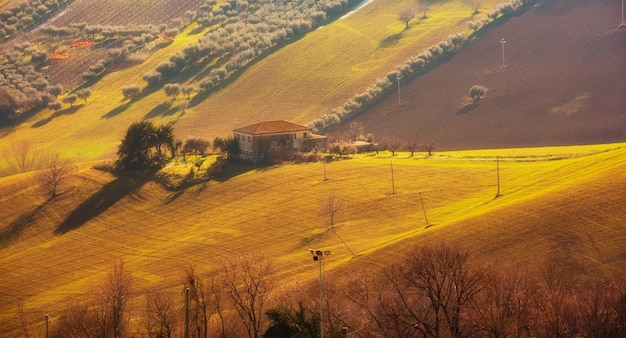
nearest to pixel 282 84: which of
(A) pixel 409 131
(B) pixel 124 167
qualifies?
(A) pixel 409 131

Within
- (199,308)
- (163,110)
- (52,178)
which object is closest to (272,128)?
(52,178)

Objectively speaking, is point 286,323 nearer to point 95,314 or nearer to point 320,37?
point 95,314

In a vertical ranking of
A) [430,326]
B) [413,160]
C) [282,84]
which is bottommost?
[430,326]

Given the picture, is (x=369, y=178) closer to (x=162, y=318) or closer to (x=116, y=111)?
(x=162, y=318)

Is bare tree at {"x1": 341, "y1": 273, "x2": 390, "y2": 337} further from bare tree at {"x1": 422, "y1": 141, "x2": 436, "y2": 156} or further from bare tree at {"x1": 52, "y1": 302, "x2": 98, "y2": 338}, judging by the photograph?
bare tree at {"x1": 422, "y1": 141, "x2": 436, "y2": 156}

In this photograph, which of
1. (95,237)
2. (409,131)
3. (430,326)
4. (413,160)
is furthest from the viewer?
(409,131)

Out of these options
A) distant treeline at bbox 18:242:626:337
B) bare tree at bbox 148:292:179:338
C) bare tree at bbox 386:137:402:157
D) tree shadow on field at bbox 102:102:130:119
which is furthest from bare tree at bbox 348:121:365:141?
distant treeline at bbox 18:242:626:337
